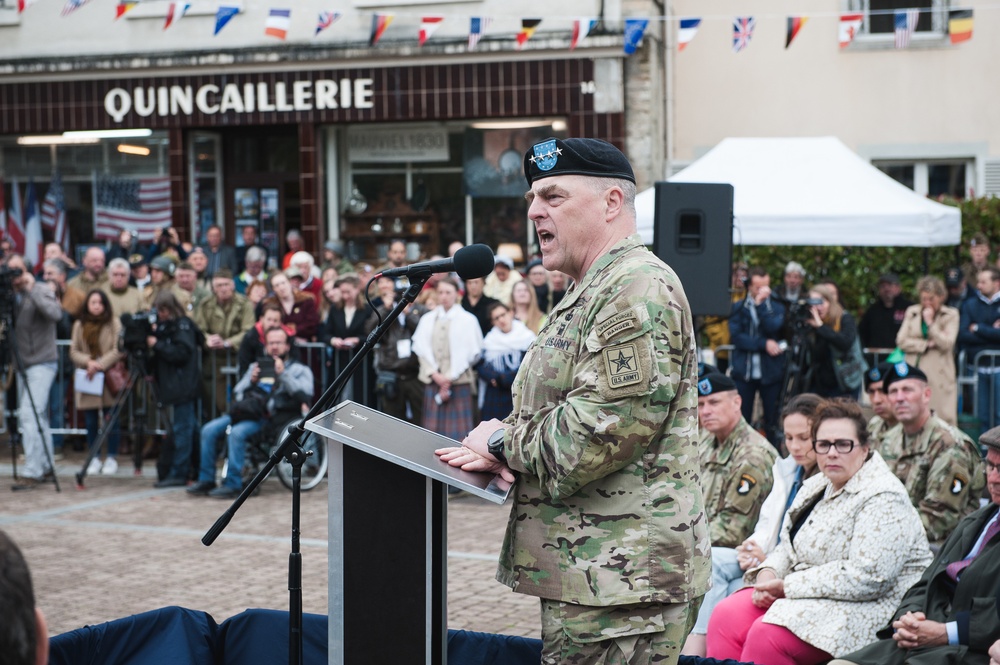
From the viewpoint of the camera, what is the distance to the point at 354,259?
18031mm

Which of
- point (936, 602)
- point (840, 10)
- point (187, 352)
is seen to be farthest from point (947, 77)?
point (936, 602)

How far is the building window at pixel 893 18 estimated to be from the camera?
16.7 meters

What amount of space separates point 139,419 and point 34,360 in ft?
3.76

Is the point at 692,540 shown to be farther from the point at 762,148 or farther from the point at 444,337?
the point at 762,148

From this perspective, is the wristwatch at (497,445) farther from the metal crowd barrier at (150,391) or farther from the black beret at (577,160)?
the metal crowd barrier at (150,391)

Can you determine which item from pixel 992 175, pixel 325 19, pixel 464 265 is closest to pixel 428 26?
pixel 325 19

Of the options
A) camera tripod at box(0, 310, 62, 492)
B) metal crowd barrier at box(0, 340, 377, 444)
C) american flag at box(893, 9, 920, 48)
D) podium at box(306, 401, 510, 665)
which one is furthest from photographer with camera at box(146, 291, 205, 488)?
american flag at box(893, 9, 920, 48)

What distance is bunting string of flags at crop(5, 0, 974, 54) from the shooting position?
14703mm

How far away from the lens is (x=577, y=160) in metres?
3.14

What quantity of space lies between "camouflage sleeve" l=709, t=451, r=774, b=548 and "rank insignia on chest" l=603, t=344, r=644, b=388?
3.24 meters

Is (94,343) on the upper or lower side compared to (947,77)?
lower

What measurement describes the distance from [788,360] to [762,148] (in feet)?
8.80

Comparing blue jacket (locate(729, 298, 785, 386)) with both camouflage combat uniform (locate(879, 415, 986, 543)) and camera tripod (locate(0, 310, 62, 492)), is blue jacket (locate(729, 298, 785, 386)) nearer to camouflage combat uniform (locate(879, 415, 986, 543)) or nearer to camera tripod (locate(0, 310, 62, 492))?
camouflage combat uniform (locate(879, 415, 986, 543))

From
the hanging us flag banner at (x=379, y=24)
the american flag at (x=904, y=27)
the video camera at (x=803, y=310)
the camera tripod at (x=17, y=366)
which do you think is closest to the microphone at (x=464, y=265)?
the video camera at (x=803, y=310)
